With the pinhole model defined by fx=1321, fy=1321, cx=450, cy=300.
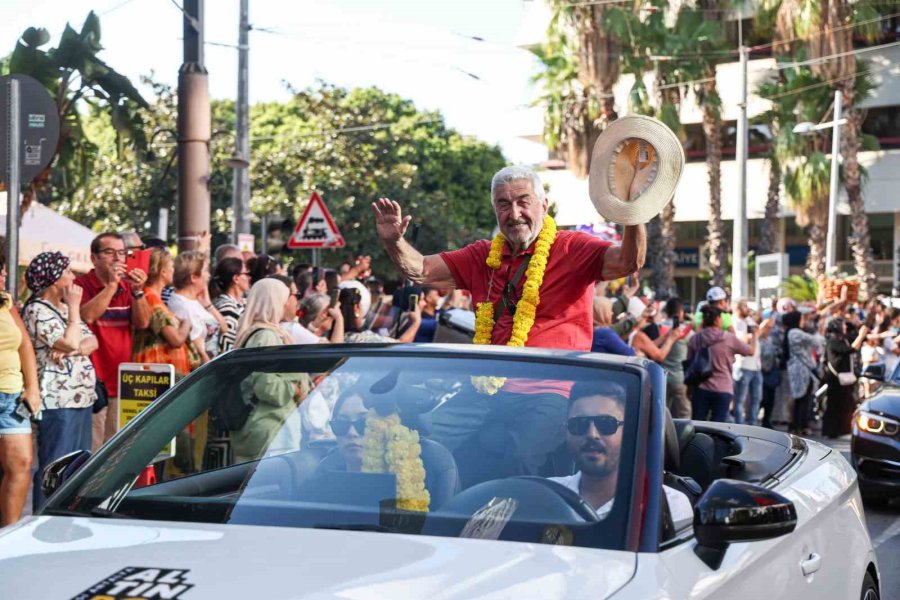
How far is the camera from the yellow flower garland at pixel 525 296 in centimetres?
560

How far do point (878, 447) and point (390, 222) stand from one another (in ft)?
19.4

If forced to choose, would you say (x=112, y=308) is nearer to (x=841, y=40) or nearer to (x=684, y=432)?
(x=684, y=432)

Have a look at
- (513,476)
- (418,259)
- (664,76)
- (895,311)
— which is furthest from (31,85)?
(664,76)

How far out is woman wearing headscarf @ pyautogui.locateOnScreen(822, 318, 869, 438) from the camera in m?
17.2

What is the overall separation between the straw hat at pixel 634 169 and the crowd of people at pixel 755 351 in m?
4.31

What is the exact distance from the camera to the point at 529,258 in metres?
5.77

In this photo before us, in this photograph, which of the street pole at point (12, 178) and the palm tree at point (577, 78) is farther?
the palm tree at point (577, 78)

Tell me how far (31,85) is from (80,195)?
36126 millimetres

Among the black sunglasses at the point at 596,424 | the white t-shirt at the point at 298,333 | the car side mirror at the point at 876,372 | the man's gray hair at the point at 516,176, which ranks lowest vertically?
the car side mirror at the point at 876,372

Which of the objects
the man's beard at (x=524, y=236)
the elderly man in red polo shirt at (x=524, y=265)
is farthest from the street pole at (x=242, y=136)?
the man's beard at (x=524, y=236)

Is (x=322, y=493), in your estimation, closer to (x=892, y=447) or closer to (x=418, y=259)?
(x=418, y=259)

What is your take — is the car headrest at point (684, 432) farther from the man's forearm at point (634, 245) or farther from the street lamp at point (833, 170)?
the street lamp at point (833, 170)

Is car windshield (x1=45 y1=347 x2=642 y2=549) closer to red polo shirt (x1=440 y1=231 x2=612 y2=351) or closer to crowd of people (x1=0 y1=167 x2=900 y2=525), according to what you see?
crowd of people (x1=0 y1=167 x2=900 y2=525)

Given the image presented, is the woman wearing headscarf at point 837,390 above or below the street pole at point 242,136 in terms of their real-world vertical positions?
below
